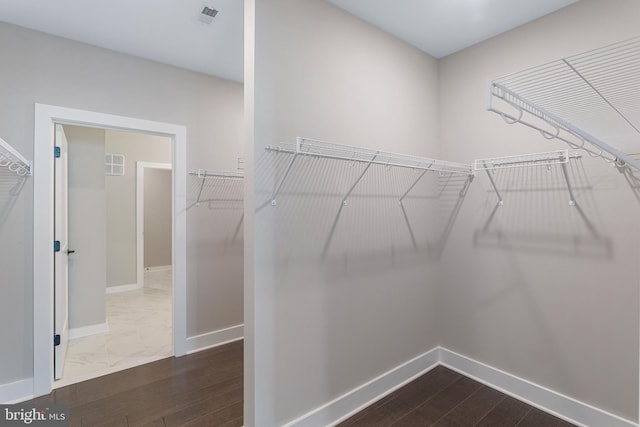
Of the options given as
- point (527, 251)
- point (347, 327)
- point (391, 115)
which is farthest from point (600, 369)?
point (391, 115)

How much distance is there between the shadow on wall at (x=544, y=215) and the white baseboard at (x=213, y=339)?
2.49 metres

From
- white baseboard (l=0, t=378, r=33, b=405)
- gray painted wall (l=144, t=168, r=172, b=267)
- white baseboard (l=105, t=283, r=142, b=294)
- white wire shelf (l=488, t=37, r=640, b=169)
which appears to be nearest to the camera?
white wire shelf (l=488, t=37, r=640, b=169)

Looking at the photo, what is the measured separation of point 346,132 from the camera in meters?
2.10

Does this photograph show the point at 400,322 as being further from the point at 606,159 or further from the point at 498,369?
the point at 606,159

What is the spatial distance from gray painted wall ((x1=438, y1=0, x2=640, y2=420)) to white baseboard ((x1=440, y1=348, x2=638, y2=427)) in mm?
44

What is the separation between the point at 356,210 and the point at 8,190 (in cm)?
241

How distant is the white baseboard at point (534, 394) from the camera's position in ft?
6.23

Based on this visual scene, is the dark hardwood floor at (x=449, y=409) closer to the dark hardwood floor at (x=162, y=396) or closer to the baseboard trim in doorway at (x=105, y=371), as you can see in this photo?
the dark hardwood floor at (x=162, y=396)

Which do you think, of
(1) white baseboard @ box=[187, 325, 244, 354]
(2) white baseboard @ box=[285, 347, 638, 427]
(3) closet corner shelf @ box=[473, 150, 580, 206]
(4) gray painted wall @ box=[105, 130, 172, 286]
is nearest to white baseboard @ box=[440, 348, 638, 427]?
(2) white baseboard @ box=[285, 347, 638, 427]

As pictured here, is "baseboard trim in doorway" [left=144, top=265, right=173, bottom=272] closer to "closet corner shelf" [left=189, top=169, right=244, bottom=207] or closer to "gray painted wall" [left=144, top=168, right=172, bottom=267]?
"gray painted wall" [left=144, top=168, right=172, bottom=267]

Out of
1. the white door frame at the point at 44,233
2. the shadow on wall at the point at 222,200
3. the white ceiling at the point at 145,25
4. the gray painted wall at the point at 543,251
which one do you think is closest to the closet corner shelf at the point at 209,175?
the shadow on wall at the point at 222,200

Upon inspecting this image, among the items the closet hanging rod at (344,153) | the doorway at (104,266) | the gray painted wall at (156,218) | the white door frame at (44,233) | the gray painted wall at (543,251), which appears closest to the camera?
the closet hanging rod at (344,153)

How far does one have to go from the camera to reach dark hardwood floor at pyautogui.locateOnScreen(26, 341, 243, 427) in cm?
200

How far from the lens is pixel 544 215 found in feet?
7.00
